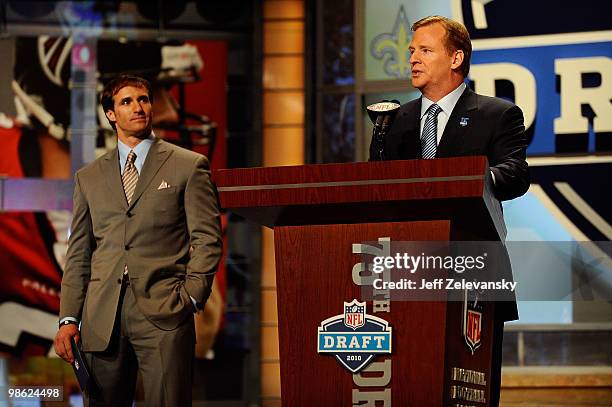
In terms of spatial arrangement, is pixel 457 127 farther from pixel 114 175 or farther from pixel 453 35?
pixel 114 175

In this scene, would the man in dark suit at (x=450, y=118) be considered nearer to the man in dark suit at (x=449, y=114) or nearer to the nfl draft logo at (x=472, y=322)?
the man in dark suit at (x=449, y=114)

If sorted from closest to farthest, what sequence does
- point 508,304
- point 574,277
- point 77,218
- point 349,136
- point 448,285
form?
1. point 448,285
2. point 508,304
3. point 77,218
4. point 574,277
5. point 349,136

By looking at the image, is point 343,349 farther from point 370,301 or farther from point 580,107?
point 580,107

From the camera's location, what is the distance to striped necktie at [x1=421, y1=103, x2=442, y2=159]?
112 inches

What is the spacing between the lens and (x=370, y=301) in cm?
237

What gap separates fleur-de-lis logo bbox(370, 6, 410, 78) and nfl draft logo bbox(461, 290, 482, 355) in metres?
3.79

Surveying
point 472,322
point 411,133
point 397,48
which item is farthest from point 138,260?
point 397,48

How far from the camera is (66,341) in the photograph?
129 inches

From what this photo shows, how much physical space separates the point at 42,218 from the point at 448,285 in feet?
16.2

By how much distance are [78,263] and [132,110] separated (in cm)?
55

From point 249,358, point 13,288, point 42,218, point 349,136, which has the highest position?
point 349,136

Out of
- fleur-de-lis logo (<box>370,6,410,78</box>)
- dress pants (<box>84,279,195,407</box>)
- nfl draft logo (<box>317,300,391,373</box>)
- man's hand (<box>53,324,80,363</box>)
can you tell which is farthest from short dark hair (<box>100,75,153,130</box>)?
fleur-de-lis logo (<box>370,6,410,78</box>)

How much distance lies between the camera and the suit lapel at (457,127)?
2820 mm

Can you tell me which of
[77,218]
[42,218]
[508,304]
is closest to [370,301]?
[508,304]
